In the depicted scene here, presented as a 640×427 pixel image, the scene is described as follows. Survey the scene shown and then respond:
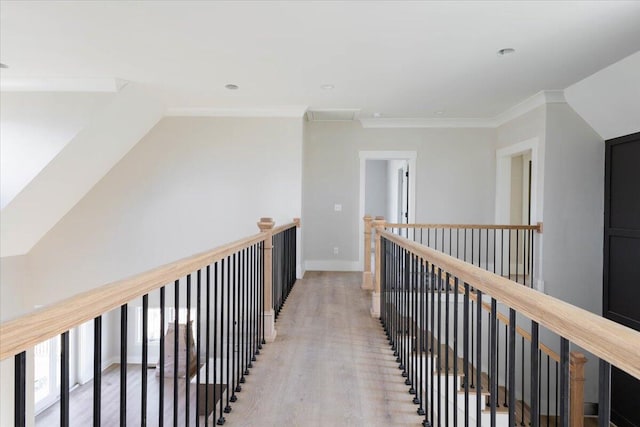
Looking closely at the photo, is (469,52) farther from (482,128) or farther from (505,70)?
(482,128)

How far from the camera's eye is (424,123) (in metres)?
6.30

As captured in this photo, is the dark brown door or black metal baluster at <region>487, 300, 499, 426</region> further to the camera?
the dark brown door

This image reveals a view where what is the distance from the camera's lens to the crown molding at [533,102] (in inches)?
→ 185

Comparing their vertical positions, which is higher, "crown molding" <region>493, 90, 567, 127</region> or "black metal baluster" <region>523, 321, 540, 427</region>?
"crown molding" <region>493, 90, 567, 127</region>

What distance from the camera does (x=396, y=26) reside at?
3074 mm

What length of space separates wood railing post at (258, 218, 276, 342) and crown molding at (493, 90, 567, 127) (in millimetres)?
3903

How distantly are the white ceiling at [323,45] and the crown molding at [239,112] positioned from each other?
1.75ft

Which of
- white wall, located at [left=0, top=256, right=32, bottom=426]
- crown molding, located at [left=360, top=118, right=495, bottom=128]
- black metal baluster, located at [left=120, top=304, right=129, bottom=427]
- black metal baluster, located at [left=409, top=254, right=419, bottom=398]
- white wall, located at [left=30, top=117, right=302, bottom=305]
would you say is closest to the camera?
black metal baluster, located at [left=120, top=304, right=129, bottom=427]

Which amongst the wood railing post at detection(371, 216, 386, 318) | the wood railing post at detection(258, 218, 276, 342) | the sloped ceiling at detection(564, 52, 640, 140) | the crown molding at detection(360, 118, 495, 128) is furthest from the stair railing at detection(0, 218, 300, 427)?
the sloped ceiling at detection(564, 52, 640, 140)

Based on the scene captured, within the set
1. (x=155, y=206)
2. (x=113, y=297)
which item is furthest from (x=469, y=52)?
(x=155, y=206)

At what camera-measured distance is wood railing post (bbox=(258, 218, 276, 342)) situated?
10.1 feet

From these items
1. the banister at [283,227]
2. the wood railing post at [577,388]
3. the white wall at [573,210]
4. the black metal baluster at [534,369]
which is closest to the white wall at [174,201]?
the banister at [283,227]

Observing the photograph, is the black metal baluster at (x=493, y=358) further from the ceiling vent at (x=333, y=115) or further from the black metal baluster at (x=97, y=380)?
the ceiling vent at (x=333, y=115)

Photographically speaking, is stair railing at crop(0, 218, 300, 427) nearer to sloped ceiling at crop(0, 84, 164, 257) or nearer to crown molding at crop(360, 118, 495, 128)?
sloped ceiling at crop(0, 84, 164, 257)
